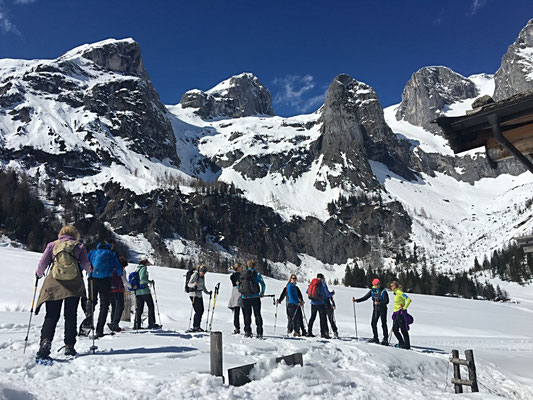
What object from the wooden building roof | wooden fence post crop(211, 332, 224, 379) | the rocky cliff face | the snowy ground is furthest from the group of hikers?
the rocky cliff face

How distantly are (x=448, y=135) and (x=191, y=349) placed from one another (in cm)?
678

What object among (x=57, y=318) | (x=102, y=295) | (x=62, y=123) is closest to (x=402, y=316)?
(x=102, y=295)

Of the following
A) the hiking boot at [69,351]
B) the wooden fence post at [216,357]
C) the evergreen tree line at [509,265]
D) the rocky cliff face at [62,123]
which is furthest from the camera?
the rocky cliff face at [62,123]

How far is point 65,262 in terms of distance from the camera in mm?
7145

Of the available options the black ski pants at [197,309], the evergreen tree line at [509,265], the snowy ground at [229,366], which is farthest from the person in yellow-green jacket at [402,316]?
the evergreen tree line at [509,265]

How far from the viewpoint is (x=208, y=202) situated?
174 meters

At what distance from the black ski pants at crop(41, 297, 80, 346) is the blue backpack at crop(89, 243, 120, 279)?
2.26 meters

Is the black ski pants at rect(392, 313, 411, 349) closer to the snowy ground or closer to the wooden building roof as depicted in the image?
the snowy ground

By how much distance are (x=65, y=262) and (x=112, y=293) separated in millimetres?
4578

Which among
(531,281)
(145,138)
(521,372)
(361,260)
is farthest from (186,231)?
(521,372)

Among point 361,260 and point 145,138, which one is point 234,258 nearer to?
point 361,260

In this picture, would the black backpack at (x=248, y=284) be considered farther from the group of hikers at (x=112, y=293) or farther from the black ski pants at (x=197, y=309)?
the black ski pants at (x=197, y=309)

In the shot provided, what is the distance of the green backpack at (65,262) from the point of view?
7066mm

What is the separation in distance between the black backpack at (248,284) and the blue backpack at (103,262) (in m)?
4.00
